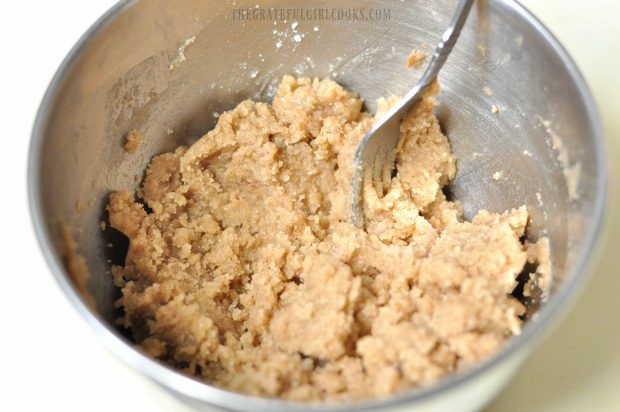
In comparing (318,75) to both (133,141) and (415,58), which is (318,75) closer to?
(415,58)

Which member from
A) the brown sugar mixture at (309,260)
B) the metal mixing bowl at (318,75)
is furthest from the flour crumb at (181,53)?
the brown sugar mixture at (309,260)

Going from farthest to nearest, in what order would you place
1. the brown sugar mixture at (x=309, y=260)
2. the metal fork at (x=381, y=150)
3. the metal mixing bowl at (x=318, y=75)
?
the metal fork at (x=381, y=150) < the brown sugar mixture at (x=309, y=260) < the metal mixing bowl at (x=318, y=75)

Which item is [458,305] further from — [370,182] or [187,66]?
[187,66]

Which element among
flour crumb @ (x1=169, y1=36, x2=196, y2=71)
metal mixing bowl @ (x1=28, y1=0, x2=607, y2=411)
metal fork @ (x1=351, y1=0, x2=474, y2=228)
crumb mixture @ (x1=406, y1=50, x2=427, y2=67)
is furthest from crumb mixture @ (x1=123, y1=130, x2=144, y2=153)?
crumb mixture @ (x1=406, y1=50, x2=427, y2=67)

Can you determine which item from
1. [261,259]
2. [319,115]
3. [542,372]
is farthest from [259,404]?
[319,115]

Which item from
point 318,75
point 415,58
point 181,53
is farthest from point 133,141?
point 415,58

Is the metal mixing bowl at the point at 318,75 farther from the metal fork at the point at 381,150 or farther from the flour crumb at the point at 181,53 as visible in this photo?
the metal fork at the point at 381,150
